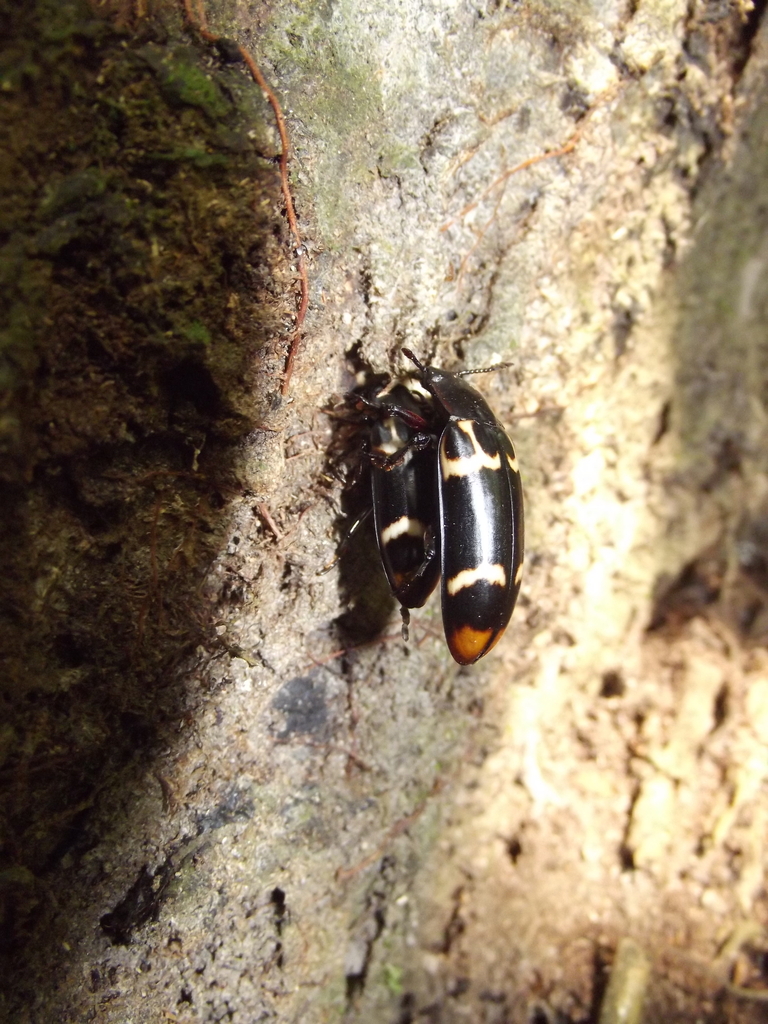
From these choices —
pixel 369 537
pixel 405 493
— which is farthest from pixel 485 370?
pixel 369 537

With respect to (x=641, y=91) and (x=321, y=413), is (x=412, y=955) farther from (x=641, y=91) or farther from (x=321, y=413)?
(x=641, y=91)

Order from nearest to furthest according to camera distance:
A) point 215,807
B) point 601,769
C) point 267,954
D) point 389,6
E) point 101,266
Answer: point 101,266, point 389,6, point 215,807, point 267,954, point 601,769

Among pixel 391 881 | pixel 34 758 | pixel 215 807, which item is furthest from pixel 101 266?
pixel 391 881

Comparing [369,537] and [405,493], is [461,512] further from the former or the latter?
[369,537]

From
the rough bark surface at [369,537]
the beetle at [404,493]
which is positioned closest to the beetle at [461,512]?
the beetle at [404,493]

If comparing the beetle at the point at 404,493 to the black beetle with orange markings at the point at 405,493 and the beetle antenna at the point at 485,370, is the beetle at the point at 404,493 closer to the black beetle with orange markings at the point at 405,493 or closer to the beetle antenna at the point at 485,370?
the black beetle with orange markings at the point at 405,493

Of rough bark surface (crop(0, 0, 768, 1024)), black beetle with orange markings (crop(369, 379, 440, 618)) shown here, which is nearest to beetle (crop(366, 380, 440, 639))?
black beetle with orange markings (crop(369, 379, 440, 618))
